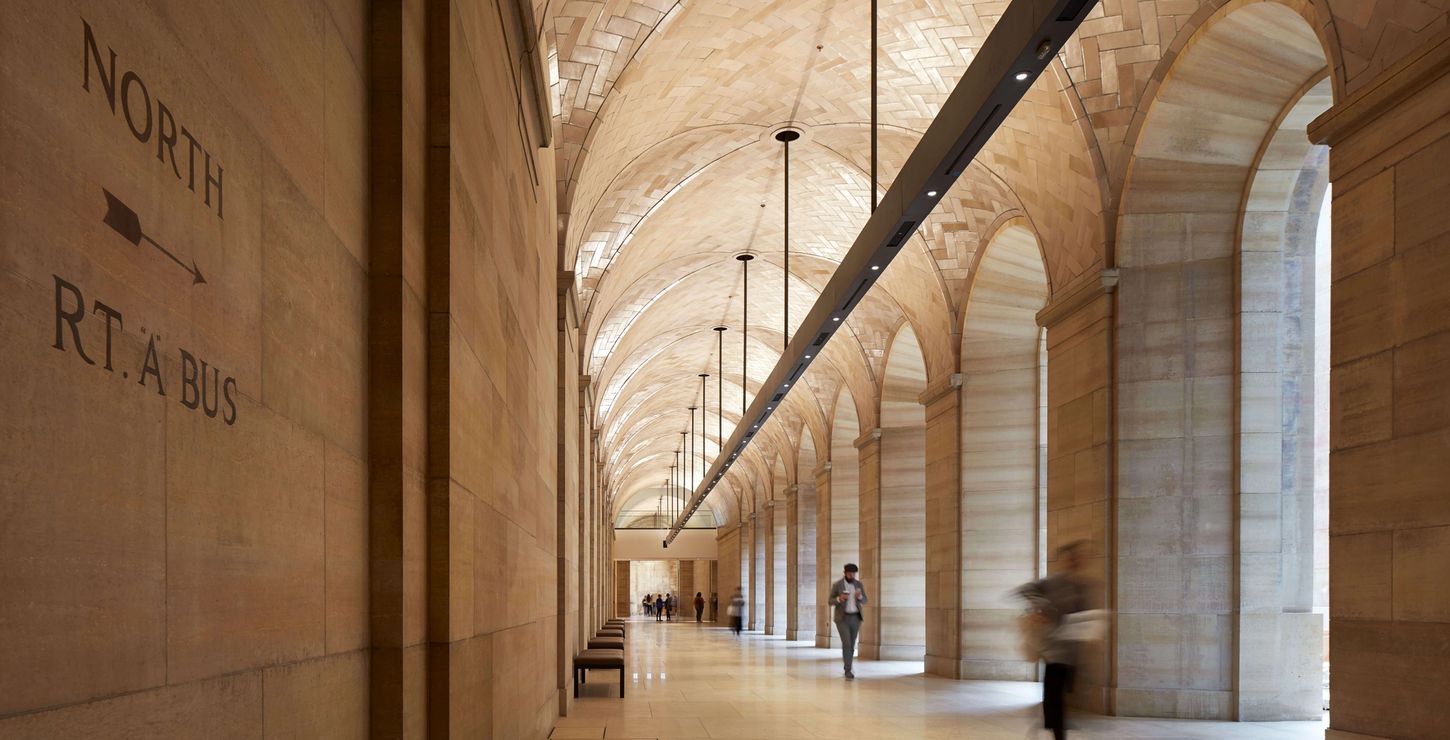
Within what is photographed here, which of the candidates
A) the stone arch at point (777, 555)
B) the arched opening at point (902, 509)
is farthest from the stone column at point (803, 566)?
the arched opening at point (902, 509)

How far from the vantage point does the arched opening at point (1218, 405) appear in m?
10.4

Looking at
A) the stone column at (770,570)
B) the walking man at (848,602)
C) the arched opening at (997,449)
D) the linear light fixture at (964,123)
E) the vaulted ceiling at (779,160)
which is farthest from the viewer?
the stone column at (770,570)

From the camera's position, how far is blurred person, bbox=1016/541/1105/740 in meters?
6.76

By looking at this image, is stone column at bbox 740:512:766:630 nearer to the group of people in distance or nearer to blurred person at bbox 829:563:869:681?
blurred person at bbox 829:563:869:681

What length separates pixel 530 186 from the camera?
781 cm

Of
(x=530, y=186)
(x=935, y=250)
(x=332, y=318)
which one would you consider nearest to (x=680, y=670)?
(x=935, y=250)

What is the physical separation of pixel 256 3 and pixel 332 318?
2.76 ft

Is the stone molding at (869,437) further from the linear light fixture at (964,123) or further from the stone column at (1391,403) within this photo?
the stone column at (1391,403)

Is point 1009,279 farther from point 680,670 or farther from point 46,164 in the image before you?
point 46,164

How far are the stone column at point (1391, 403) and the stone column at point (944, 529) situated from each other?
960cm

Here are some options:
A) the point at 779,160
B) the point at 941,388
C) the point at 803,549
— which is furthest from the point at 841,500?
the point at 779,160

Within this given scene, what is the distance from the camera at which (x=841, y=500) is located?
27547 millimetres

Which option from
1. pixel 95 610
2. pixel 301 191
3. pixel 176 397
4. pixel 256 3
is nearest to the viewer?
pixel 95 610

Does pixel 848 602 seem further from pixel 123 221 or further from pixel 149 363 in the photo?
pixel 123 221
